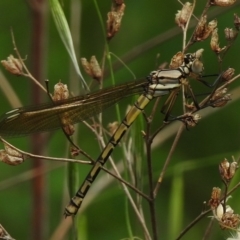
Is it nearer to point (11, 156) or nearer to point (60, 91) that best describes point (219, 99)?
point (60, 91)

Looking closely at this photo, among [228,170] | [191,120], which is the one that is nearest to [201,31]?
[191,120]

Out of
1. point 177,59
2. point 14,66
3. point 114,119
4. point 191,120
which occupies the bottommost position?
point 114,119

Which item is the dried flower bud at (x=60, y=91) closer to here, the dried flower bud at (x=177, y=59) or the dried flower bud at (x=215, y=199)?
the dried flower bud at (x=177, y=59)

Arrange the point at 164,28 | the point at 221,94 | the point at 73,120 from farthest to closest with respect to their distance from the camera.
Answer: the point at 164,28 < the point at 73,120 < the point at 221,94

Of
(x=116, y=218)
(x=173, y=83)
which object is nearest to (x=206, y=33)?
(x=173, y=83)

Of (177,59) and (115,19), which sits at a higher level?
(115,19)

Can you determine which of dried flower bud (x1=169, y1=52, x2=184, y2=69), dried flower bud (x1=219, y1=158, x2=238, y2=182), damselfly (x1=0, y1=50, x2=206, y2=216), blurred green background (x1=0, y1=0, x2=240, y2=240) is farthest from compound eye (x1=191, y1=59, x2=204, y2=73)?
blurred green background (x1=0, y1=0, x2=240, y2=240)

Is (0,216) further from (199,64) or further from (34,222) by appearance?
(199,64)

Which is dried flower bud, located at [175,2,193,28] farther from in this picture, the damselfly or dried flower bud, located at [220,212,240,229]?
dried flower bud, located at [220,212,240,229]
